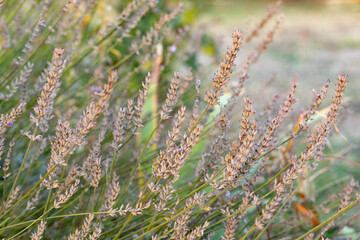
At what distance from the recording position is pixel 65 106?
1.57m

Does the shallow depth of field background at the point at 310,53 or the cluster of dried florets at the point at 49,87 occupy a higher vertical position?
the shallow depth of field background at the point at 310,53

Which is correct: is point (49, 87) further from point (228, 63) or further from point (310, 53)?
point (310, 53)

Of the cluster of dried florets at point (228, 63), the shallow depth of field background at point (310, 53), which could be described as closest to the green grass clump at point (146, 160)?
the cluster of dried florets at point (228, 63)

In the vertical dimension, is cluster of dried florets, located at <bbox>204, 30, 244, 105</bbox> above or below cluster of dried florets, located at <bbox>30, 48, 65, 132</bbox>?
above

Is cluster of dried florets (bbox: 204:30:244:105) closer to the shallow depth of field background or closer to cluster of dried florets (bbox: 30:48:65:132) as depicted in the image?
cluster of dried florets (bbox: 30:48:65:132)

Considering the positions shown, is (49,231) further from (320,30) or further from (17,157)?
(320,30)

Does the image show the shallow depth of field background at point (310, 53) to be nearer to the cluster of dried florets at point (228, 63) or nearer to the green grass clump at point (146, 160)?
the green grass clump at point (146, 160)

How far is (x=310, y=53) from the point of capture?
489cm

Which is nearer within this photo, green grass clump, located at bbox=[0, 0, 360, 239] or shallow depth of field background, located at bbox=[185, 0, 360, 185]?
green grass clump, located at bbox=[0, 0, 360, 239]

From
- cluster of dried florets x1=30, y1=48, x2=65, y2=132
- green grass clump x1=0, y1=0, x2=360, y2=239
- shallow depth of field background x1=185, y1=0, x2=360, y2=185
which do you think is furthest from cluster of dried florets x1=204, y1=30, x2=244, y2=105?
shallow depth of field background x1=185, y1=0, x2=360, y2=185

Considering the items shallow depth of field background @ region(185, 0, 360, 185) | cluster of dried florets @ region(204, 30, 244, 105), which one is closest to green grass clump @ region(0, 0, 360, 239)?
cluster of dried florets @ region(204, 30, 244, 105)

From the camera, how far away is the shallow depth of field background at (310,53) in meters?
2.59

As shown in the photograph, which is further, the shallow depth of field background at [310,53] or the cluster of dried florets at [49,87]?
the shallow depth of field background at [310,53]

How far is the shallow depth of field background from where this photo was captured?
259 cm
